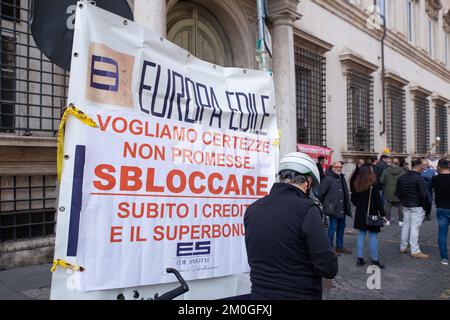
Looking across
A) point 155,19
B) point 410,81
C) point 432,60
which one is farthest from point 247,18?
point 432,60

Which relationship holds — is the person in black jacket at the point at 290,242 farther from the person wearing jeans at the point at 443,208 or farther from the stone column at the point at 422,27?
the stone column at the point at 422,27

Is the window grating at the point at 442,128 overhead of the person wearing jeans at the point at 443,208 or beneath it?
overhead

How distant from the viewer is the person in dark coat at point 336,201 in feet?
23.8

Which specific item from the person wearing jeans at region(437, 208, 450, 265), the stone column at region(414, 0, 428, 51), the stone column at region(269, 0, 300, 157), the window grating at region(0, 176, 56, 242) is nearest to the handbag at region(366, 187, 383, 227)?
the person wearing jeans at region(437, 208, 450, 265)

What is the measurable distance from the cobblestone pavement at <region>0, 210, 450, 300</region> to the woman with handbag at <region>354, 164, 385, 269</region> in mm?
290

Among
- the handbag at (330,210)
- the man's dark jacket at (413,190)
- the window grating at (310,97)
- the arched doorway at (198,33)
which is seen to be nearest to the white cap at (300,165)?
the handbag at (330,210)

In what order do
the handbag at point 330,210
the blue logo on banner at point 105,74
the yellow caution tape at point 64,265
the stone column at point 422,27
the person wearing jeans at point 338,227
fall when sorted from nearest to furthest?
the yellow caution tape at point 64,265 < the blue logo on banner at point 105,74 < the handbag at point 330,210 < the person wearing jeans at point 338,227 < the stone column at point 422,27

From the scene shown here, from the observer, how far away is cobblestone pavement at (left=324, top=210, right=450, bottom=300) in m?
5.04

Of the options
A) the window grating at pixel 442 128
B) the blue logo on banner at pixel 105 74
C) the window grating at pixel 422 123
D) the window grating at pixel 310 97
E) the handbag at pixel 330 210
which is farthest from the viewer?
the window grating at pixel 442 128

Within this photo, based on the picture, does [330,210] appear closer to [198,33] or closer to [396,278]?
[396,278]

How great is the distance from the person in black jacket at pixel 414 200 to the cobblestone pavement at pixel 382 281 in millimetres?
321

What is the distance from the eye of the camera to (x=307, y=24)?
11.9 metres
